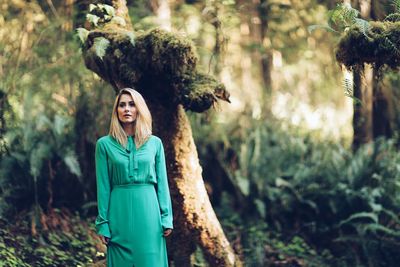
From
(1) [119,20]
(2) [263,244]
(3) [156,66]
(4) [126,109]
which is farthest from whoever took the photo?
(2) [263,244]

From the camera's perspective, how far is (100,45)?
18.0 feet

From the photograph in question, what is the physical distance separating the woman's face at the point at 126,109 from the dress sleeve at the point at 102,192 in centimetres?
31

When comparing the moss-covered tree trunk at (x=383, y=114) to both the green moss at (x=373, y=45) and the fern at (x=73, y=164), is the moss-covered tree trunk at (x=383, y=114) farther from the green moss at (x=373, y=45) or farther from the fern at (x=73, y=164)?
the fern at (x=73, y=164)

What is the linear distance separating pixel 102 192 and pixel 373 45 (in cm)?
310

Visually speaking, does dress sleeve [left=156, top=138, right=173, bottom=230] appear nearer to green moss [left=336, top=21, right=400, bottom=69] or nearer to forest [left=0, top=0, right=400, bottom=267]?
forest [left=0, top=0, right=400, bottom=267]

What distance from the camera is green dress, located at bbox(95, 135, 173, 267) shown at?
15.4 feet

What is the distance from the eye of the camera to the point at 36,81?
10.1 m

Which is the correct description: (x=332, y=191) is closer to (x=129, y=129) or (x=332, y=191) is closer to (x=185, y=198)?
(x=185, y=198)

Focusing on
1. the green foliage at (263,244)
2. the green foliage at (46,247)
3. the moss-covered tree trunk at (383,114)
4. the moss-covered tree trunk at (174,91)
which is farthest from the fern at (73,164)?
the moss-covered tree trunk at (383,114)

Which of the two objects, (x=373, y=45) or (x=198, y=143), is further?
(x=198, y=143)

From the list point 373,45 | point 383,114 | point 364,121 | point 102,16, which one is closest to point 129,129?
point 102,16

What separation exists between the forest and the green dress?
114cm

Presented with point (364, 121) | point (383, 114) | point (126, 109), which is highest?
point (383, 114)

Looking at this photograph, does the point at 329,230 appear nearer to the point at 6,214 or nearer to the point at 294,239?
the point at 294,239
